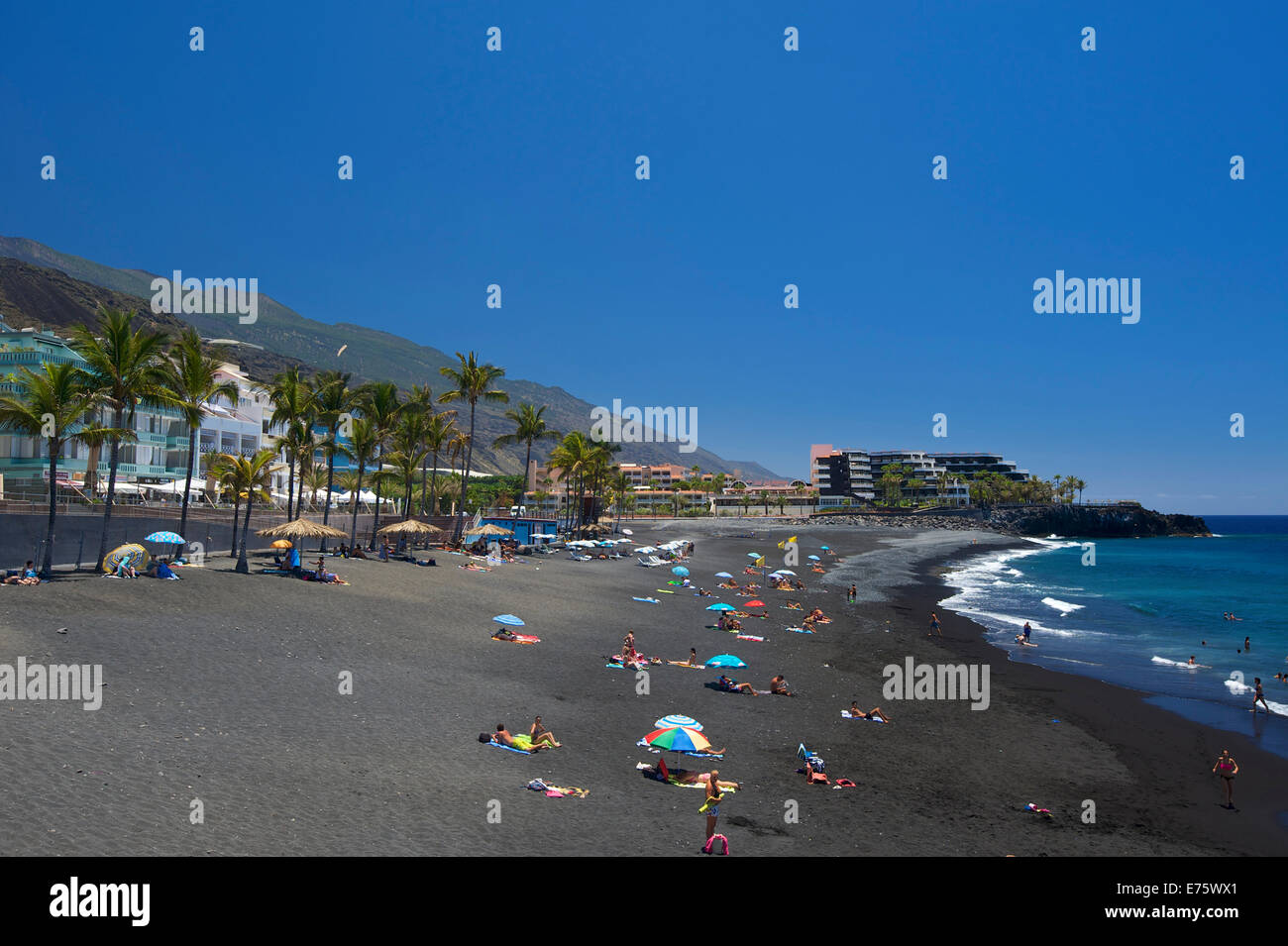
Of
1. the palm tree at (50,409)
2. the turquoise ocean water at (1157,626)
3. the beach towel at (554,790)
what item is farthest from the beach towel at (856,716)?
the palm tree at (50,409)

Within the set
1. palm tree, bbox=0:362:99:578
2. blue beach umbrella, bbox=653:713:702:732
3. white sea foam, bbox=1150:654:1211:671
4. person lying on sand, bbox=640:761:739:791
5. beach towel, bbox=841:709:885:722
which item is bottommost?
white sea foam, bbox=1150:654:1211:671

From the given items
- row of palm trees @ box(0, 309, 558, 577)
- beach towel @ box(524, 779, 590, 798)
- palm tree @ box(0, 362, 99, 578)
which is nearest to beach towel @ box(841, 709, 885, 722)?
beach towel @ box(524, 779, 590, 798)

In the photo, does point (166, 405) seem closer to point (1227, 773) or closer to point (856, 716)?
point (856, 716)

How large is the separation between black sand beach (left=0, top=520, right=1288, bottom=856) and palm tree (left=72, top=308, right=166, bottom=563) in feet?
18.8

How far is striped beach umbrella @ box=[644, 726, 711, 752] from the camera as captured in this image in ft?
45.4

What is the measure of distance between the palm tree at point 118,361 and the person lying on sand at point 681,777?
64.2ft

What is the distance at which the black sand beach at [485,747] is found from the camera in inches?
408

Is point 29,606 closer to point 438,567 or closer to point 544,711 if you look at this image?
point 544,711

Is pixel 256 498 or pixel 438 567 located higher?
pixel 256 498

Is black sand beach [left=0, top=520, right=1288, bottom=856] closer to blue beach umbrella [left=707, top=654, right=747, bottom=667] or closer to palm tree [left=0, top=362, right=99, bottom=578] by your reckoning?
blue beach umbrella [left=707, top=654, right=747, bottom=667]

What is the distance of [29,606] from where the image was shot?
19.2m

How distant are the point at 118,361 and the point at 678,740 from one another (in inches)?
858
